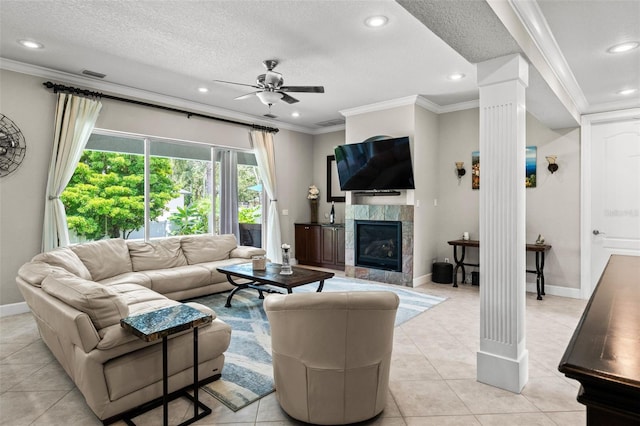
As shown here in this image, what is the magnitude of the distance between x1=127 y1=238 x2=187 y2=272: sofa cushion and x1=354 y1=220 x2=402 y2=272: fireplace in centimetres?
289

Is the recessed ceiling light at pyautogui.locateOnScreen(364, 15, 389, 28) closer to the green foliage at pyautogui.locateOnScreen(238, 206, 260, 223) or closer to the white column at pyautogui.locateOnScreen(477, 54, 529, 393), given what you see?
the white column at pyautogui.locateOnScreen(477, 54, 529, 393)

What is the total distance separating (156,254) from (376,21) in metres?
3.92

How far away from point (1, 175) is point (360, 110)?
195 inches

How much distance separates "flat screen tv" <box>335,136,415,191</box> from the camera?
211 inches

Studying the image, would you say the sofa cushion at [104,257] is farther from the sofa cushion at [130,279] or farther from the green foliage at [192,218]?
the green foliage at [192,218]

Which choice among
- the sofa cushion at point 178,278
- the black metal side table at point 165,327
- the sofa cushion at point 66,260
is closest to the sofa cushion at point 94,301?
the black metal side table at point 165,327

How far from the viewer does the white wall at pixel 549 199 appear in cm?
495

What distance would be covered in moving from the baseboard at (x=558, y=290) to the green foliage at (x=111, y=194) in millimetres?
5749

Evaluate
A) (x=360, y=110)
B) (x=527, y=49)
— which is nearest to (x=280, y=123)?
(x=360, y=110)

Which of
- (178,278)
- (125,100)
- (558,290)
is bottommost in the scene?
(558,290)

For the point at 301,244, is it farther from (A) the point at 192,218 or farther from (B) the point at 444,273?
(B) the point at 444,273

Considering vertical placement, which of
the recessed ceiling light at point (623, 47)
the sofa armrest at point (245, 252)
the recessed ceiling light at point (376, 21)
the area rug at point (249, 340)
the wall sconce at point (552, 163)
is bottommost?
the area rug at point (249, 340)

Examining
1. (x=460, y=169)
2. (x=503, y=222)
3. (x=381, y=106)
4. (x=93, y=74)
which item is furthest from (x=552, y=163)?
(x=93, y=74)

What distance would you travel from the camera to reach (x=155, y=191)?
5.36m
